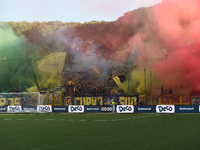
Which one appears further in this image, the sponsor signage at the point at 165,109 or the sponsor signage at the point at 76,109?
the sponsor signage at the point at 76,109

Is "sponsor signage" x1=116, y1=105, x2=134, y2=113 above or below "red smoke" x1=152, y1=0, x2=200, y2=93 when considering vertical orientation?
below

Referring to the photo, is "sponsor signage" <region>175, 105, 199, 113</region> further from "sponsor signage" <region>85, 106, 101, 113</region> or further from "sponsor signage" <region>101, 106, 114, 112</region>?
"sponsor signage" <region>85, 106, 101, 113</region>

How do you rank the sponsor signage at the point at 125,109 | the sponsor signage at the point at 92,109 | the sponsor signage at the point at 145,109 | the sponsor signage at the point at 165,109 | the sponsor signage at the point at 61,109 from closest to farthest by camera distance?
the sponsor signage at the point at 165,109 < the sponsor signage at the point at 145,109 < the sponsor signage at the point at 125,109 < the sponsor signage at the point at 92,109 < the sponsor signage at the point at 61,109

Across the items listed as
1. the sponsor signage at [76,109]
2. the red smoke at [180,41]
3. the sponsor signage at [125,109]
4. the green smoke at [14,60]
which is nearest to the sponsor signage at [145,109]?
the sponsor signage at [125,109]

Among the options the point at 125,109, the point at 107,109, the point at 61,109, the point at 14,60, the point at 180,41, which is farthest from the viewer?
the point at 14,60

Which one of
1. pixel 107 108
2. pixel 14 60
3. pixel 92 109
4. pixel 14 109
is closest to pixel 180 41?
pixel 107 108

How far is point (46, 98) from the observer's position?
66.0 meters

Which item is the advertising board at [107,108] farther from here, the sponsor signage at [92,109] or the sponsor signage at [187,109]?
the sponsor signage at [187,109]

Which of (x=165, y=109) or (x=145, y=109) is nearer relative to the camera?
(x=165, y=109)

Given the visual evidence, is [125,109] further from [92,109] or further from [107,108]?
[92,109]

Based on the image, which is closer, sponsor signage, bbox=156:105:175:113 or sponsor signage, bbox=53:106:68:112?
sponsor signage, bbox=156:105:175:113

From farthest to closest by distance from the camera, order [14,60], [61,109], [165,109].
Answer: [14,60], [61,109], [165,109]

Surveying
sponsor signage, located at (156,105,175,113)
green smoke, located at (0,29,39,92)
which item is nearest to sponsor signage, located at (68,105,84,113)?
sponsor signage, located at (156,105,175,113)

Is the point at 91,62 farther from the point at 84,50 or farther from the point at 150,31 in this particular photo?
the point at 150,31
